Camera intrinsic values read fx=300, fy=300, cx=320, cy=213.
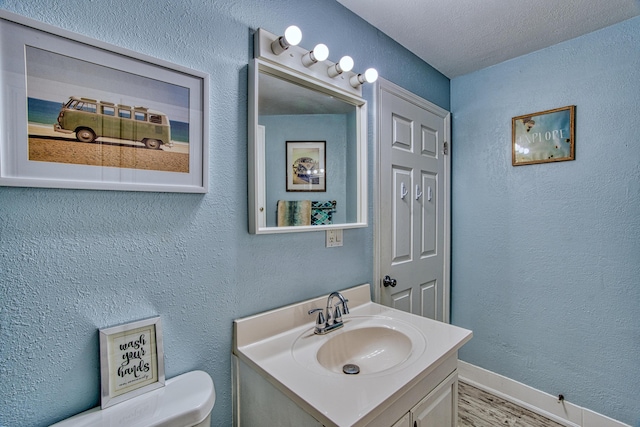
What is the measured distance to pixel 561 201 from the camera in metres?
1.70

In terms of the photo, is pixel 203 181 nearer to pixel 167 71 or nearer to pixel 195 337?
pixel 167 71

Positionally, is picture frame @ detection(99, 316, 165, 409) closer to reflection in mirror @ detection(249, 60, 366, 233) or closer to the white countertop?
the white countertop

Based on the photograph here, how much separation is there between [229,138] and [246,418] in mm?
963

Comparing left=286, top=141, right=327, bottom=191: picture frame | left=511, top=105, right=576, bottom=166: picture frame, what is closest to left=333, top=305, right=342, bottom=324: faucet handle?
left=286, top=141, right=327, bottom=191: picture frame

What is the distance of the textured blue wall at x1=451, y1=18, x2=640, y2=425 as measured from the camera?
59.6 inches

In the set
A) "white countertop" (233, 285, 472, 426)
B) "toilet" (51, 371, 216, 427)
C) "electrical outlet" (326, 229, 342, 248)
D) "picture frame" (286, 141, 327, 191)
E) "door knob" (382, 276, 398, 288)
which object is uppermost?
"picture frame" (286, 141, 327, 191)

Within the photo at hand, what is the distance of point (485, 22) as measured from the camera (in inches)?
59.3

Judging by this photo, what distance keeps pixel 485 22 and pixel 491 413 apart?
2169mm

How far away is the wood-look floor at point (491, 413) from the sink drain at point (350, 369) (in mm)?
1030

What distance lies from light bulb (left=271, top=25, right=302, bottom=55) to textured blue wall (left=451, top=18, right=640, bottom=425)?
1.52 m

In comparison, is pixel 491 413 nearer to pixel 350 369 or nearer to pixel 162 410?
pixel 350 369

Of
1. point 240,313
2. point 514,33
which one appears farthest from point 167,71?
point 514,33

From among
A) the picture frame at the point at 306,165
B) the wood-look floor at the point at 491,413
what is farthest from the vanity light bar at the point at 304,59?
the wood-look floor at the point at 491,413

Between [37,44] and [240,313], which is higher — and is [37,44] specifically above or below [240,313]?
above
